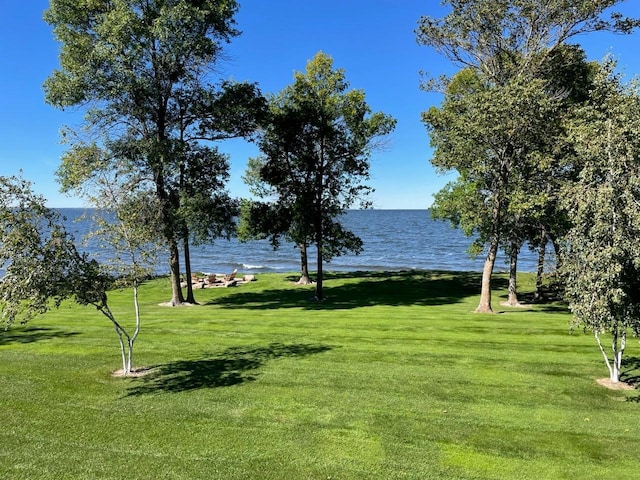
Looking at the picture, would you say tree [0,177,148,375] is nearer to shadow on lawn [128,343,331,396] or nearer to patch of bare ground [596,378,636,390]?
shadow on lawn [128,343,331,396]

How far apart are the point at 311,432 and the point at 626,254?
7.10 meters

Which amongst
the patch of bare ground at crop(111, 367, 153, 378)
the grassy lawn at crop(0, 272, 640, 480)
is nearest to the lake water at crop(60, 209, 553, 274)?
the grassy lawn at crop(0, 272, 640, 480)

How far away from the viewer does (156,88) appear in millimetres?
19891

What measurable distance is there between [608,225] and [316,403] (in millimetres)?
6816

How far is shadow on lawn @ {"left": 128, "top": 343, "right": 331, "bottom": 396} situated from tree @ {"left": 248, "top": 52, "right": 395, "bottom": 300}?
11.6 m

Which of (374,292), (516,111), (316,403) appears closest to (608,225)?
(316,403)

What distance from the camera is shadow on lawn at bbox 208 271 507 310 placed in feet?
77.7

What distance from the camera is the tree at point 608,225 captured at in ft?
30.4

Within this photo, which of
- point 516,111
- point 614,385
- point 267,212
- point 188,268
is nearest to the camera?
point 614,385

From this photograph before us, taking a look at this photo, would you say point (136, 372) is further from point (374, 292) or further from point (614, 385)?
point (374, 292)

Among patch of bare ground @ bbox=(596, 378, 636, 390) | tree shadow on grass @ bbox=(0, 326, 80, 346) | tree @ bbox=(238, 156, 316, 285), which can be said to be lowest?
patch of bare ground @ bbox=(596, 378, 636, 390)

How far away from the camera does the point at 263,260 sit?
195 feet

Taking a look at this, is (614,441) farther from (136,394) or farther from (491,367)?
(136,394)

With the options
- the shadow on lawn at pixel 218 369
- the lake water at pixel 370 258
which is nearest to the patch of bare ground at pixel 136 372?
the shadow on lawn at pixel 218 369
